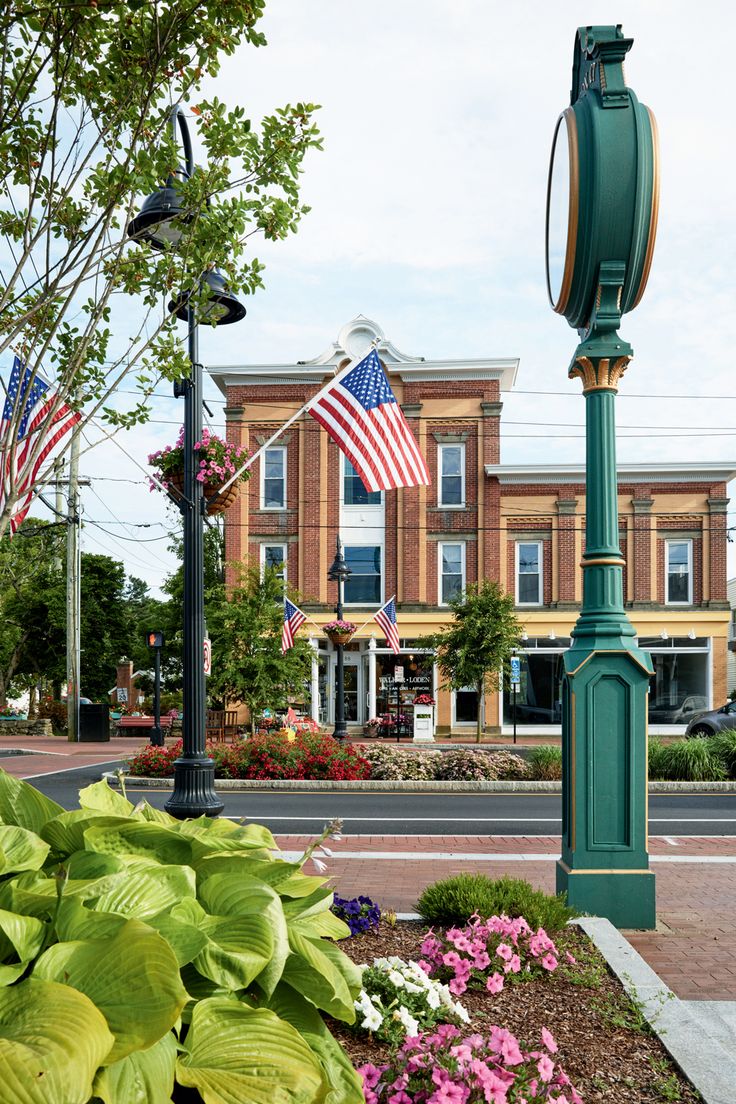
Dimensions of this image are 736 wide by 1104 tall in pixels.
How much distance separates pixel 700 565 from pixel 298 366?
614 inches

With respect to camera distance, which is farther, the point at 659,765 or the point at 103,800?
the point at 659,765

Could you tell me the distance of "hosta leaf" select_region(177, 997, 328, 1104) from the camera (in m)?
1.99

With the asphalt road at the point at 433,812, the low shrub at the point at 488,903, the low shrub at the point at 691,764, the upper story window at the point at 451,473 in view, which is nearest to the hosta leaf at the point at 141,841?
the low shrub at the point at 488,903

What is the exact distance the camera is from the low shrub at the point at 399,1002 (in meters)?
3.41

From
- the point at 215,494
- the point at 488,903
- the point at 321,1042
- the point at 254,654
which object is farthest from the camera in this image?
the point at 254,654

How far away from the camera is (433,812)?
1422 cm

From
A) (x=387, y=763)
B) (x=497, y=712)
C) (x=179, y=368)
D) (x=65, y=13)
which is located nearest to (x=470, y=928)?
(x=179, y=368)

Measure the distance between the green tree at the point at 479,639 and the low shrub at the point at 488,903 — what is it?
75.6 ft

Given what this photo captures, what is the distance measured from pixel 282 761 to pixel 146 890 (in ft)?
51.8

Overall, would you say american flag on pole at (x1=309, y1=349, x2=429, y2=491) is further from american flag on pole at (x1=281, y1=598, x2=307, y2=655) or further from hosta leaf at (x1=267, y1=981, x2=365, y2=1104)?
american flag on pole at (x1=281, y1=598, x2=307, y2=655)

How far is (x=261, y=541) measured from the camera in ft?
113

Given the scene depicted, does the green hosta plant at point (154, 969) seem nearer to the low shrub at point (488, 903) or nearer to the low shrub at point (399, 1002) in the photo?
the low shrub at point (399, 1002)

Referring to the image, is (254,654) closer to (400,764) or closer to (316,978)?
(400,764)

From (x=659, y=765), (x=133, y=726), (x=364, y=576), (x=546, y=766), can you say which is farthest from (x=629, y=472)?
Answer: (x=133, y=726)
